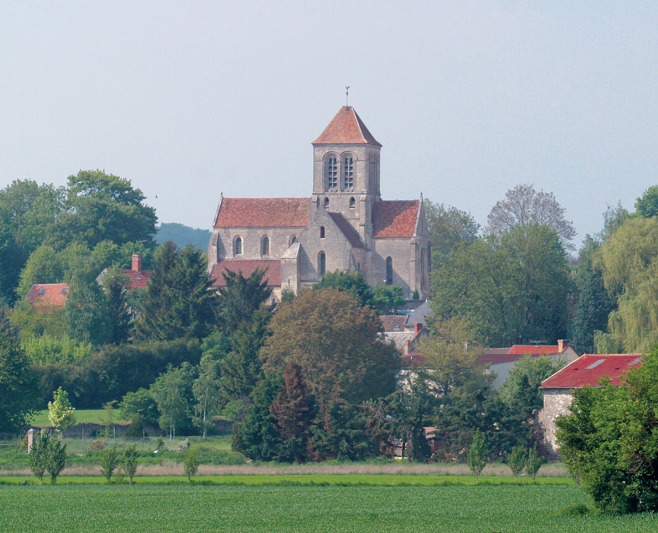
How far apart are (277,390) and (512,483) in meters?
14.9

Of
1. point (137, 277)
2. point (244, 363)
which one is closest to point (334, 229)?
point (137, 277)

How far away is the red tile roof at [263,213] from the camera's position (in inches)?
4161

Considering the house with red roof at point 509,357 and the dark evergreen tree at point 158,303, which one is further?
→ the dark evergreen tree at point 158,303

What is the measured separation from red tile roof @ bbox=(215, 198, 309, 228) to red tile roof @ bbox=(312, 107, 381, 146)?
5.96m

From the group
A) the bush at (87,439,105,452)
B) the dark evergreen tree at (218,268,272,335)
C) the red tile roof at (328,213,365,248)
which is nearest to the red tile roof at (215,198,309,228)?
the red tile roof at (328,213,365,248)

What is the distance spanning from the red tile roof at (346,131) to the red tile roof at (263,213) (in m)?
5.96

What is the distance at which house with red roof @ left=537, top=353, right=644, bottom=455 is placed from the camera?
5109 centimetres

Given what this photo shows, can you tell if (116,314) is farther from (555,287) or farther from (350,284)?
(555,287)

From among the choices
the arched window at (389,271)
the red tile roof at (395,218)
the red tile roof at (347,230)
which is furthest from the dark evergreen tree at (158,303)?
the red tile roof at (395,218)

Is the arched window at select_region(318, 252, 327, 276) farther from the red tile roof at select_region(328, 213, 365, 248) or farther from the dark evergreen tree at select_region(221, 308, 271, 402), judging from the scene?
the dark evergreen tree at select_region(221, 308, 271, 402)

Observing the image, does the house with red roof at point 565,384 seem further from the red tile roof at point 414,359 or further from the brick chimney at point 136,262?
the brick chimney at point 136,262

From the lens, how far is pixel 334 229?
9931 centimetres

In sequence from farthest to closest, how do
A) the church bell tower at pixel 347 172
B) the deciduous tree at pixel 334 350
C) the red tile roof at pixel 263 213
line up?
the red tile roof at pixel 263 213, the church bell tower at pixel 347 172, the deciduous tree at pixel 334 350

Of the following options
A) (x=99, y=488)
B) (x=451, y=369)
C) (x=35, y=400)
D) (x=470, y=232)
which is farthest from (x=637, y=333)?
(x=470, y=232)
